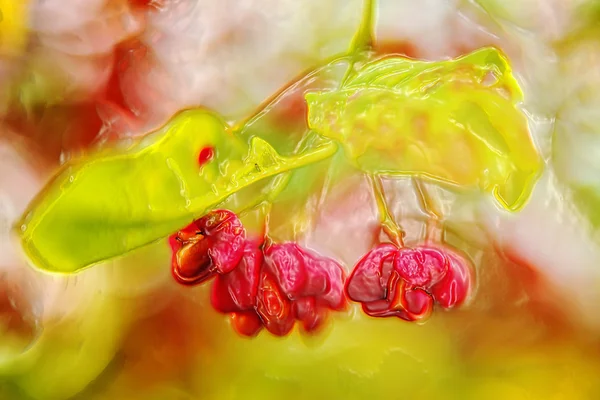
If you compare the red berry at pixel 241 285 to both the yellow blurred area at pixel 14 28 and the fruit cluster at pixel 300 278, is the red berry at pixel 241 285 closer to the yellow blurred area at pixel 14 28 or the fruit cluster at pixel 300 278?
the fruit cluster at pixel 300 278

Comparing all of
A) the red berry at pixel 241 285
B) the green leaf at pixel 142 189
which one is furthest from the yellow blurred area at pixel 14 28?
the red berry at pixel 241 285

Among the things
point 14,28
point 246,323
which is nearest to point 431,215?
point 246,323

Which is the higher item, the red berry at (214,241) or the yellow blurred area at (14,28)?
the yellow blurred area at (14,28)

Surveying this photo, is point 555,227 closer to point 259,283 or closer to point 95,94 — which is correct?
point 259,283

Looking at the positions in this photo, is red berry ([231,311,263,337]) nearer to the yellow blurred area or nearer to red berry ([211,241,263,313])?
red berry ([211,241,263,313])

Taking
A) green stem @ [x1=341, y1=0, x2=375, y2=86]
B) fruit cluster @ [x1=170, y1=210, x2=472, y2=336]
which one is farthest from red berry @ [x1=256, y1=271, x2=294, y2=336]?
green stem @ [x1=341, y1=0, x2=375, y2=86]

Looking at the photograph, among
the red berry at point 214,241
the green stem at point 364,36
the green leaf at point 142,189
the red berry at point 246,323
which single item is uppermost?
the green stem at point 364,36

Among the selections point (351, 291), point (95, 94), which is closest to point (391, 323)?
point (351, 291)
